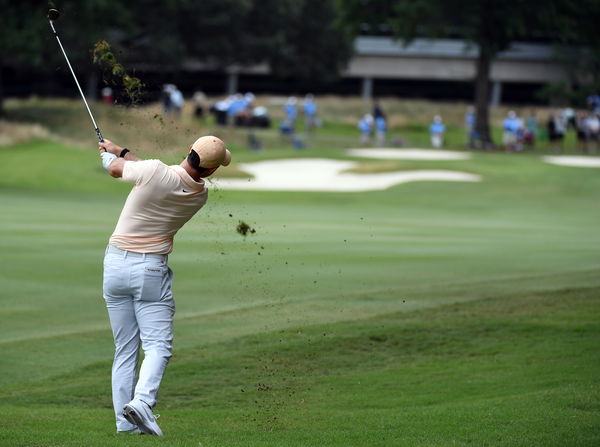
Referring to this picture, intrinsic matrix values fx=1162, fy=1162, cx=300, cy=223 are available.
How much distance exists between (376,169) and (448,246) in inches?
711

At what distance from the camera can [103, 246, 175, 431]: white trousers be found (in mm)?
7770

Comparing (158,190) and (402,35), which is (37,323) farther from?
(402,35)

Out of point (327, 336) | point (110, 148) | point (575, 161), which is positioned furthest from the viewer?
point (575, 161)

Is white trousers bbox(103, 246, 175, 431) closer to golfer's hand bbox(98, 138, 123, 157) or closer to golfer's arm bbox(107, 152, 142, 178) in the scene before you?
golfer's arm bbox(107, 152, 142, 178)

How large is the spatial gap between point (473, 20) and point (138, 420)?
4803 cm

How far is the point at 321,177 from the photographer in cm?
3741

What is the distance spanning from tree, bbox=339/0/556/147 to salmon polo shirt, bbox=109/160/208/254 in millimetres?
46833

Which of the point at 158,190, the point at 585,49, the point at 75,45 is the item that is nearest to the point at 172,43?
the point at 75,45

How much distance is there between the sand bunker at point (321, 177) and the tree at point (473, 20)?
54.6 ft

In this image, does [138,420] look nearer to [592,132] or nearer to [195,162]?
[195,162]

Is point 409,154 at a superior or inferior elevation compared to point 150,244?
inferior

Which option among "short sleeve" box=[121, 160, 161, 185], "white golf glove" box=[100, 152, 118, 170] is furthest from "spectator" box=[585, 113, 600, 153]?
"short sleeve" box=[121, 160, 161, 185]

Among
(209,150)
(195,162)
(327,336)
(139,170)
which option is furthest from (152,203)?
(327,336)

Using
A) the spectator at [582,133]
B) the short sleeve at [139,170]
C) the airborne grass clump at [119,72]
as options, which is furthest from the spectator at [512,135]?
the short sleeve at [139,170]
